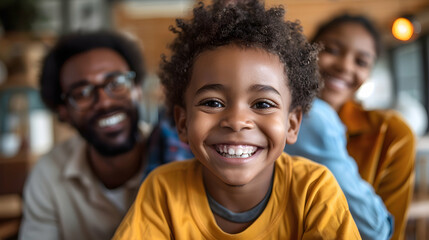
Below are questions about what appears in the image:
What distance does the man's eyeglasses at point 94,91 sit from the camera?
1.41m

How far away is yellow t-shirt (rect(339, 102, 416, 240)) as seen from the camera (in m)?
1.24

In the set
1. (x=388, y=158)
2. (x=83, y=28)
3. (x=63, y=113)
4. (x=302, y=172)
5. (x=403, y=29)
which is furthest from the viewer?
(x=83, y=28)

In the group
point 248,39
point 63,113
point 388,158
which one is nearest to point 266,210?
point 248,39

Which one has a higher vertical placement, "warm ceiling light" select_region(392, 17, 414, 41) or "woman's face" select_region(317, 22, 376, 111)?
"warm ceiling light" select_region(392, 17, 414, 41)

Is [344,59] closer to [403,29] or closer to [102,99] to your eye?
[403,29]

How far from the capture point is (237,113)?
795 millimetres

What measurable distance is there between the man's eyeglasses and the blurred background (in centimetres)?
98

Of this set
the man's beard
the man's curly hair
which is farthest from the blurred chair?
the man's curly hair

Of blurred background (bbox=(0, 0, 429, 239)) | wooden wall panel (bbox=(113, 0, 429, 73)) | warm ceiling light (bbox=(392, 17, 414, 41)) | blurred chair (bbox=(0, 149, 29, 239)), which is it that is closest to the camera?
warm ceiling light (bbox=(392, 17, 414, 41))

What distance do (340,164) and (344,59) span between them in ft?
1.95

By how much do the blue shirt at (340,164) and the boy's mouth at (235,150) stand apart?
261mm

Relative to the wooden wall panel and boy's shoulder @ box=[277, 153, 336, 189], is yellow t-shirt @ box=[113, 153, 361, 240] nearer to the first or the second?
boy's shoulder @ box=[277, 153, 336, 189]

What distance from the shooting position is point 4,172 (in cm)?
277

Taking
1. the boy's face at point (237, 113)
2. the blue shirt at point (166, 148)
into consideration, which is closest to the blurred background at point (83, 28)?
the blue shirt at point (166, 148)
